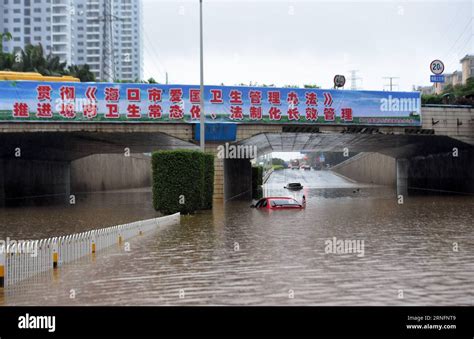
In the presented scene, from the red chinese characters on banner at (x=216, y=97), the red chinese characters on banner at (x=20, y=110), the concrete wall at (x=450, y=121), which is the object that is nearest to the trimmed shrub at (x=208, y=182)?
the red chinese characters on banner at (x=216, y=97)

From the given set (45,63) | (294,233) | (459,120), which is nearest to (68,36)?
(45,63)

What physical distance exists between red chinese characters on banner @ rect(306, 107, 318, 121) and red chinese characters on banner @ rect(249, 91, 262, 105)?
3.41 metres

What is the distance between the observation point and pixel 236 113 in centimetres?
3919

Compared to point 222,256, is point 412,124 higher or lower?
higher

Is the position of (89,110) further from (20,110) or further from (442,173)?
(442,173)

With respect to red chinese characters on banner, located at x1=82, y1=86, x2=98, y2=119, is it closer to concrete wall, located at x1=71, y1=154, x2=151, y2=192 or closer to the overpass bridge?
the overpass bridge

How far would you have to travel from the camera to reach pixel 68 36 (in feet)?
563

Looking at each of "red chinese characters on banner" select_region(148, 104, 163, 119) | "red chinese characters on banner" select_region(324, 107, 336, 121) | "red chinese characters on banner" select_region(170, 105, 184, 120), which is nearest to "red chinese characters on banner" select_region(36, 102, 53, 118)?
"red chinese characters on banner" select_region(148, 104, 163, 119)

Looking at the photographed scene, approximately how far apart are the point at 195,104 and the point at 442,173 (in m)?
26.8

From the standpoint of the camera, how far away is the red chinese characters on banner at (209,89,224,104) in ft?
128

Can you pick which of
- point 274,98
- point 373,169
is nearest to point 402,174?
point 373,169
